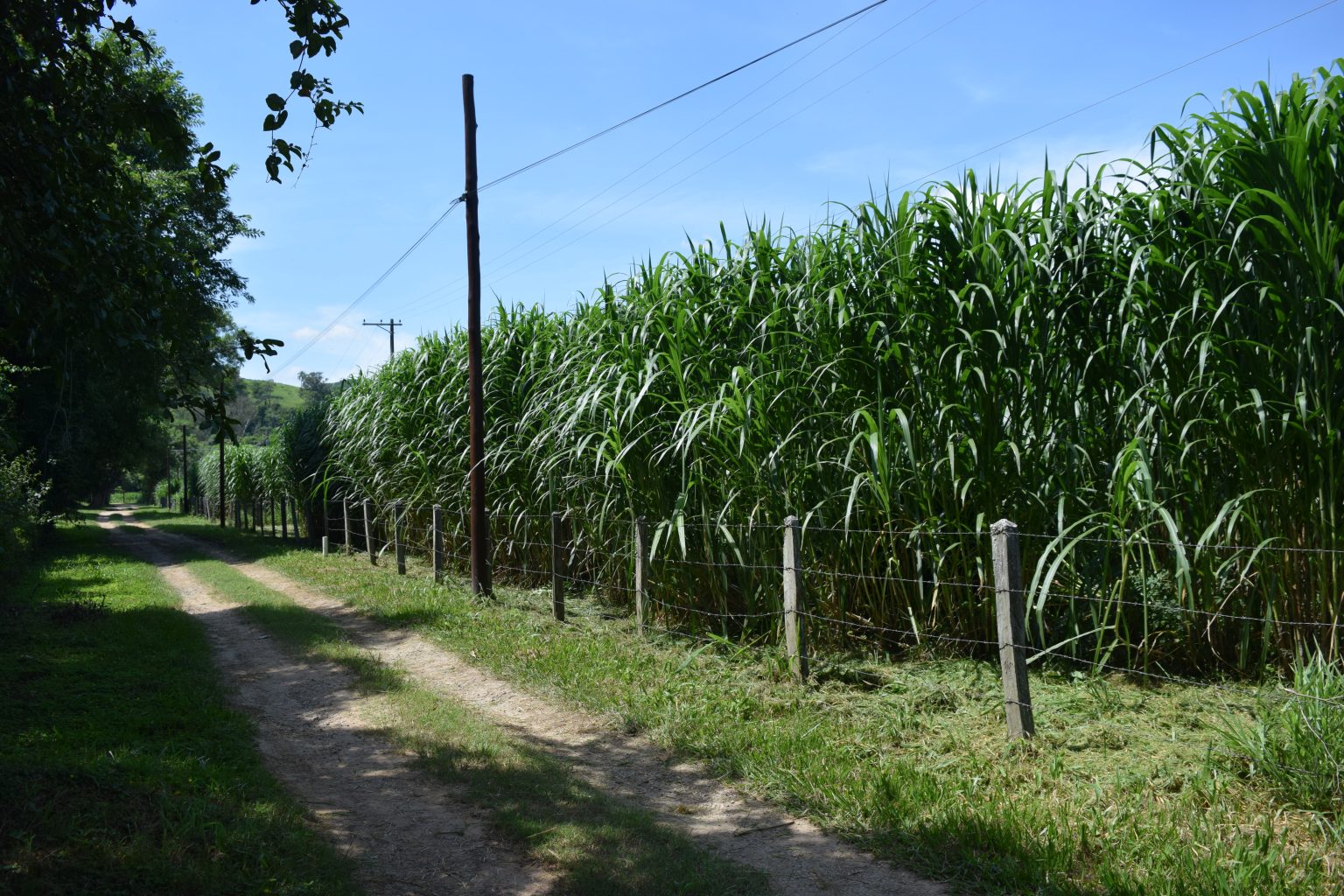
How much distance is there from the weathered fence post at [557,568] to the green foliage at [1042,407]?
4.04 ft

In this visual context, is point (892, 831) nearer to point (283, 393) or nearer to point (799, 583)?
point (799, 583)

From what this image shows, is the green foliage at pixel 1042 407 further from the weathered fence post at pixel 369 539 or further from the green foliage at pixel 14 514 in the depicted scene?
the green foliage at pixel 14 514

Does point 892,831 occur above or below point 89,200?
below

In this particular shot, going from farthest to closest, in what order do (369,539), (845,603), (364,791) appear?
(369,539), (845,603), (364,791)

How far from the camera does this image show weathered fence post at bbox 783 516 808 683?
6121 mm

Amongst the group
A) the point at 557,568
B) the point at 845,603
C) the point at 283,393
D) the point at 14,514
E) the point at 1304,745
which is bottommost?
the point at 1304,745

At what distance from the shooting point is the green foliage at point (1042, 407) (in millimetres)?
4590

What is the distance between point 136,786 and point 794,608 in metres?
3.73

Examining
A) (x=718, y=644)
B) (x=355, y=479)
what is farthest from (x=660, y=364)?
(x=355, y=479)

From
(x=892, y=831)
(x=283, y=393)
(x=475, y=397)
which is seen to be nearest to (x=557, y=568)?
(x=475, y=397)

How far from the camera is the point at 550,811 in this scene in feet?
14.8

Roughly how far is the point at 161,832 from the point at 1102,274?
5.44m

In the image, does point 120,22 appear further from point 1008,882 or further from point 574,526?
point 574,526

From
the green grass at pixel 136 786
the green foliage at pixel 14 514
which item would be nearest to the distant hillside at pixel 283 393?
the green foliage at pixel 14 514
